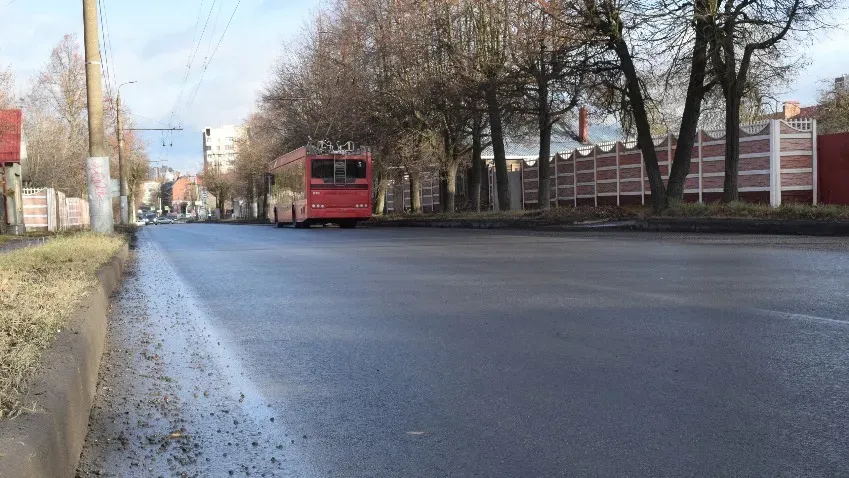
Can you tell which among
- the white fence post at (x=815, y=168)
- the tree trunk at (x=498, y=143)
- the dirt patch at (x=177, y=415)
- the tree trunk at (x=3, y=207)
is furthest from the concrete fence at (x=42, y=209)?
the dirt patch at (x=177, y=415)

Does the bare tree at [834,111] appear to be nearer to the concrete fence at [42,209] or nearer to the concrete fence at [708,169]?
the concrete fence at [708,169]

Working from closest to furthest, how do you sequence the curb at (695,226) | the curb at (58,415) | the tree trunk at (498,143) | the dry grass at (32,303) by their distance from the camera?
1. the curb at (58,415)
2. the dry grass at (32,303)
3. the curb at (695,226)
4. the tree trunk at (498,143)

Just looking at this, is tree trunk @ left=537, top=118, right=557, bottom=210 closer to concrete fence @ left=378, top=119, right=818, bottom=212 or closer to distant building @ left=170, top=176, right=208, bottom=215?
concrete fence @ left=378, top=119, right=818, bottom=212

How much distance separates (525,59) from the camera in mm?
24203

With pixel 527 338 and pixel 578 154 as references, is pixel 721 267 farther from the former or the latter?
pixel 578 154

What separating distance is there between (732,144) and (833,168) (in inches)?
233

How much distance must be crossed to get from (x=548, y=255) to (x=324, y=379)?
29.6 ft

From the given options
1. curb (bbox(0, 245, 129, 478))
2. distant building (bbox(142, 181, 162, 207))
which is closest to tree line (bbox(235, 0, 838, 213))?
curb (bbox(0, 245, 129, 478))

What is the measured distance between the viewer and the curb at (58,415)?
9.09 ft

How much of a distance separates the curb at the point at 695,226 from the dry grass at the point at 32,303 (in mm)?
13487

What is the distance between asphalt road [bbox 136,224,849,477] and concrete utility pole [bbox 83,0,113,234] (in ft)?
24.7

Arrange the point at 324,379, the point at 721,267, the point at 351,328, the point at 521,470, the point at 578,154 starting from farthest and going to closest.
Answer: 1. the point at 578,154
2. the point at 721,267
3. the point at 351,328
4. the point at 324,379
5. the point at 521,470

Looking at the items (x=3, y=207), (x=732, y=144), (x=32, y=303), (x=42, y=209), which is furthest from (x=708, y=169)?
(x=42, y=209)

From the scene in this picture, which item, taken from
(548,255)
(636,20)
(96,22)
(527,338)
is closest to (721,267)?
(548,255)
